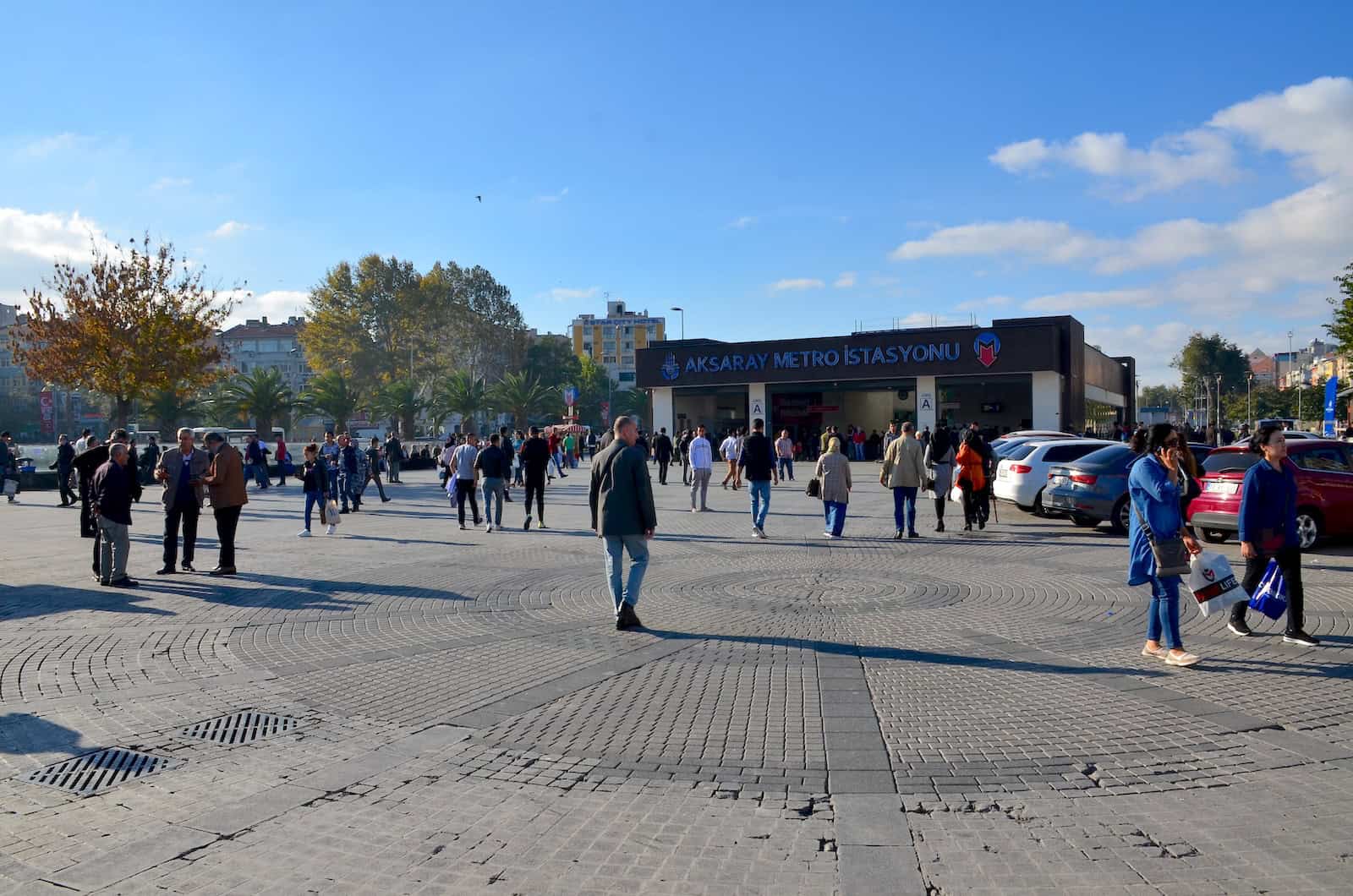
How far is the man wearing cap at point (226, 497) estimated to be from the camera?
11.6 meters

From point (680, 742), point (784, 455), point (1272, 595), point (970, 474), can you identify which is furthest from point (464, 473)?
point (784, 455)

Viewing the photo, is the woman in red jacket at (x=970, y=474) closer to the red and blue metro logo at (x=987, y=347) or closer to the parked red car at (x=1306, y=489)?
the parked red car at (x=1306, y=489)

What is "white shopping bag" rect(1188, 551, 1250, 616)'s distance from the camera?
6695 millimetres

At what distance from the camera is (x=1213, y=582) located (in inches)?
264

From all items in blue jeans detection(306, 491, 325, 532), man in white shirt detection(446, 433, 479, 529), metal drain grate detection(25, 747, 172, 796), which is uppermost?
man in white shirt detection(446, 433, 479, 529)

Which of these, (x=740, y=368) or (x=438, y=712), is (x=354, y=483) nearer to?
(x=438, y=712)

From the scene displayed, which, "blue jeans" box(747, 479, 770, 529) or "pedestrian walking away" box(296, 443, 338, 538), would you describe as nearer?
"blue jeans" box(747, 479, 770, 529)

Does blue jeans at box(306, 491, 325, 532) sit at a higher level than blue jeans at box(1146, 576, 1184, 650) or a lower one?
higher

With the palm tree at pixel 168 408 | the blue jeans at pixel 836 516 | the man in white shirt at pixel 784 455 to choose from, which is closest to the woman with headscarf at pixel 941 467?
the blue jeans at pixel 836 516

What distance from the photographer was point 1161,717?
552 centimetres

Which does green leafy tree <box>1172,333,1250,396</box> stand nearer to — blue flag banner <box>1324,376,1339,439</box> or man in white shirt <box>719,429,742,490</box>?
blue flag banner <box>1324,376,1339,439</box>

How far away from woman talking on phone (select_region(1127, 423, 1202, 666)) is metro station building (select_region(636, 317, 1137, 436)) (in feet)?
106

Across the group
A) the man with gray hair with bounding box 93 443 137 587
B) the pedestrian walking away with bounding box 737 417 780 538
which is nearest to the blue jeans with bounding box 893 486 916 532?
the pedestrian walking away with bounding box 737 417 780 538

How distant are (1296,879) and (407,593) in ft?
26.9
